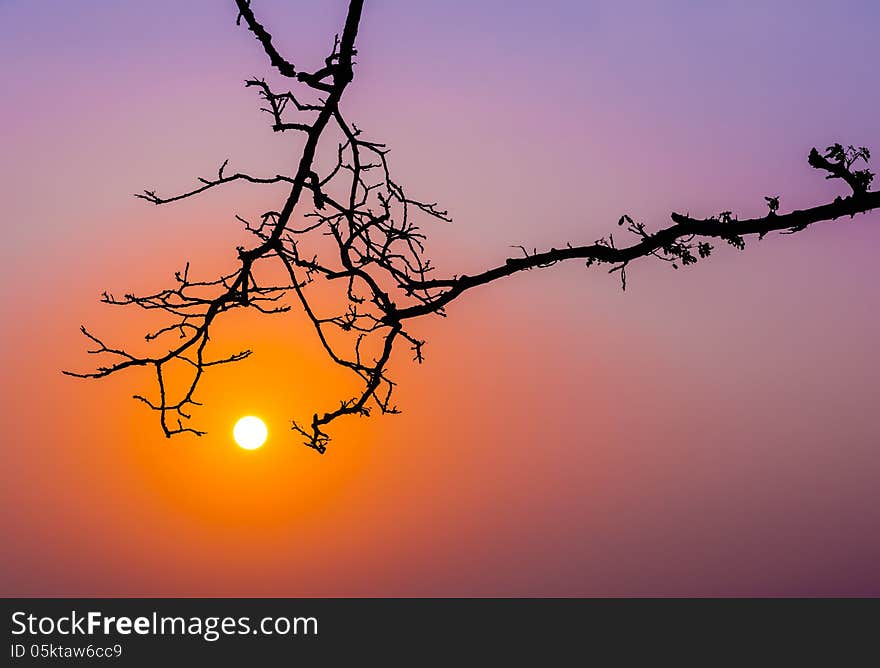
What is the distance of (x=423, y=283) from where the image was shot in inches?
235
